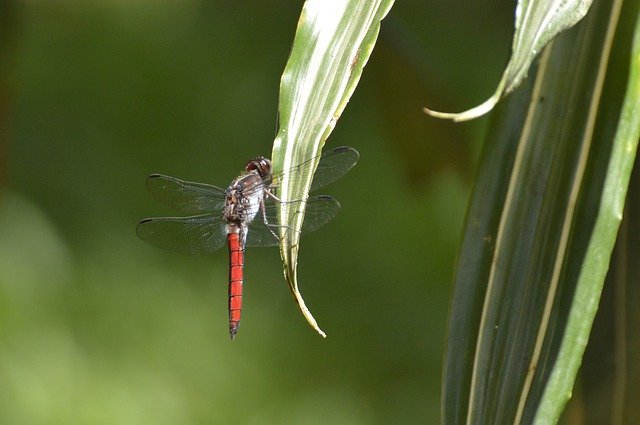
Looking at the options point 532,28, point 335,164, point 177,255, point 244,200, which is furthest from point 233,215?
point 177,255

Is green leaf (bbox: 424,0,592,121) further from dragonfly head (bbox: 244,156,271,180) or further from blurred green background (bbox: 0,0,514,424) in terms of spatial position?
blurred green background (bbox: 0,0,514,424)

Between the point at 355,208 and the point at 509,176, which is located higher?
the point at 509,176

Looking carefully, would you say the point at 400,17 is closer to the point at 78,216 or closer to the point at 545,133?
the point at 78,216

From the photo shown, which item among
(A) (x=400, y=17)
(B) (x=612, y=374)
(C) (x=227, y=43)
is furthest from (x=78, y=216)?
(B) (x=612, y=374)

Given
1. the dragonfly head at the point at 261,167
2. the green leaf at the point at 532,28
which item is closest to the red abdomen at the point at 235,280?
the dragonfly head at the point at 261,167

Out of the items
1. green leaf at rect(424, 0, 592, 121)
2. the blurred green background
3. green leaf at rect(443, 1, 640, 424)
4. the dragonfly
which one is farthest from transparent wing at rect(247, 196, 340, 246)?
the blurred green background

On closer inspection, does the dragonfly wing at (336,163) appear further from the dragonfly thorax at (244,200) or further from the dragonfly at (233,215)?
the dragonfly thorax at (244,200)

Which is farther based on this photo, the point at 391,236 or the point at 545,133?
the point at 391,236
